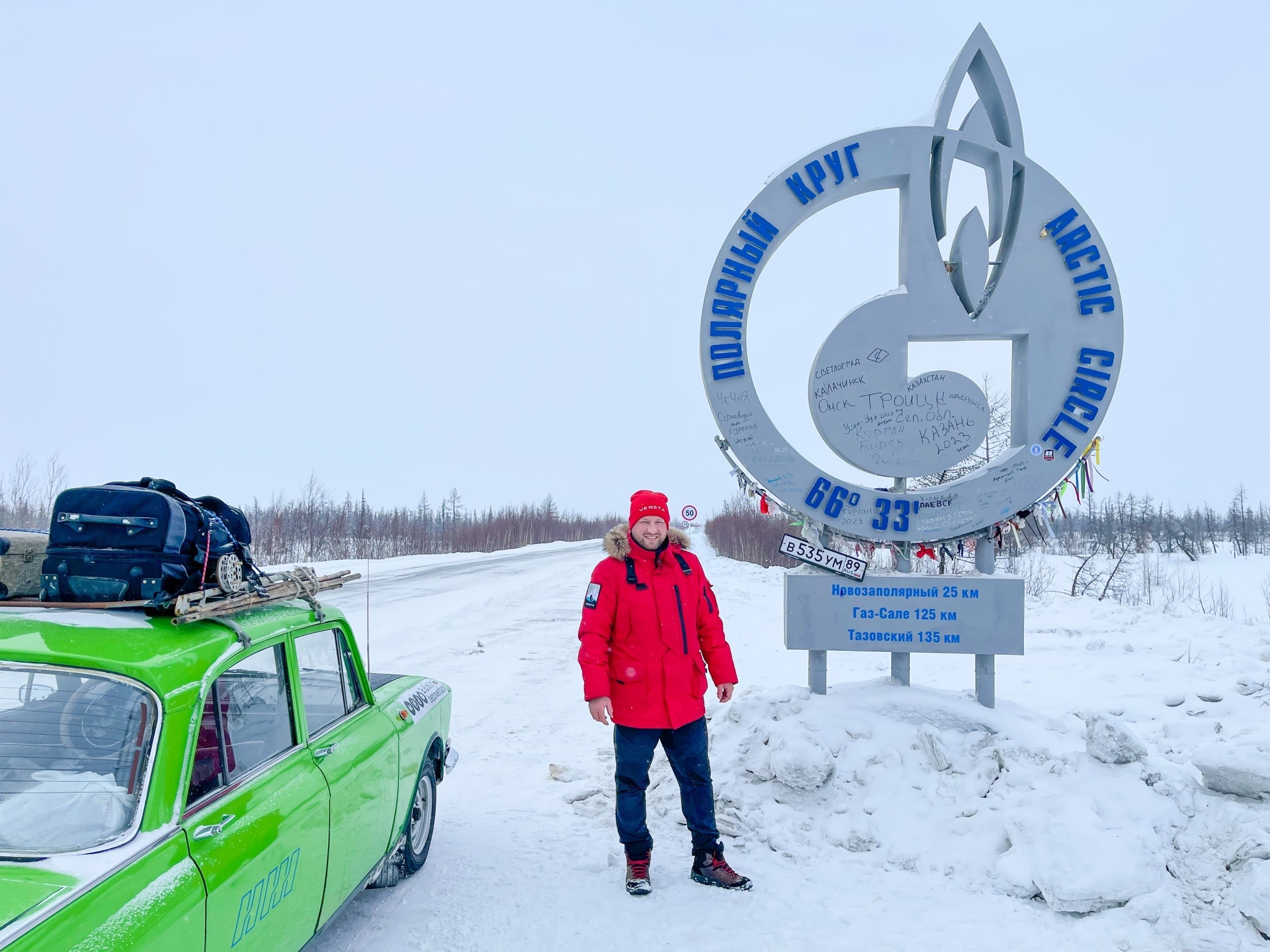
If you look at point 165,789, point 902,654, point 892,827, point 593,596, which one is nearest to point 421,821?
point 593,596

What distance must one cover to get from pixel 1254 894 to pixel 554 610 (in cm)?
1196

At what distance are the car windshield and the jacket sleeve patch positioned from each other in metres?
2.11

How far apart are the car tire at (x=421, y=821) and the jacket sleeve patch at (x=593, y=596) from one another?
1.22 meters

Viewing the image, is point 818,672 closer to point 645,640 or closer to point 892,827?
point 892,827

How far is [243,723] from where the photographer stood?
8.68ft

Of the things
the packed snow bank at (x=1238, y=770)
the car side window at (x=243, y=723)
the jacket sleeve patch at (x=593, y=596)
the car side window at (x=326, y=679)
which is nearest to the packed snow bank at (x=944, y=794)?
the packed snow bank at (x=1238, y=770)

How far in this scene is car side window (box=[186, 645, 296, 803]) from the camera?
7.82 feet

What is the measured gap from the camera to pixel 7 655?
2.24m

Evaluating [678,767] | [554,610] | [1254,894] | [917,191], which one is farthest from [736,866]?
[554,610]

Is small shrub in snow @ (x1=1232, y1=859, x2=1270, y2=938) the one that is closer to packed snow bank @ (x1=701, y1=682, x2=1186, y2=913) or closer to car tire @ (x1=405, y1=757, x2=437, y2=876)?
packed snow bank @ (x1=701, y1=682, x2=1186, y2=913)

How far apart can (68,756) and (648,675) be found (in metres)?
2.42

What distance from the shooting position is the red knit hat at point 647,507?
4.12 metres

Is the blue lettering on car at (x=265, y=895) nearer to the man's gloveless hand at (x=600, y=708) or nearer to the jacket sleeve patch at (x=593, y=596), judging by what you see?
the man's gloveless hand at (x=600, y=708)

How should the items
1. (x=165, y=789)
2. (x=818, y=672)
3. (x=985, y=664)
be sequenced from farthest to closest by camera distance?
(x=818, y=672), (x=985, y=664), (x=165, y=789)
